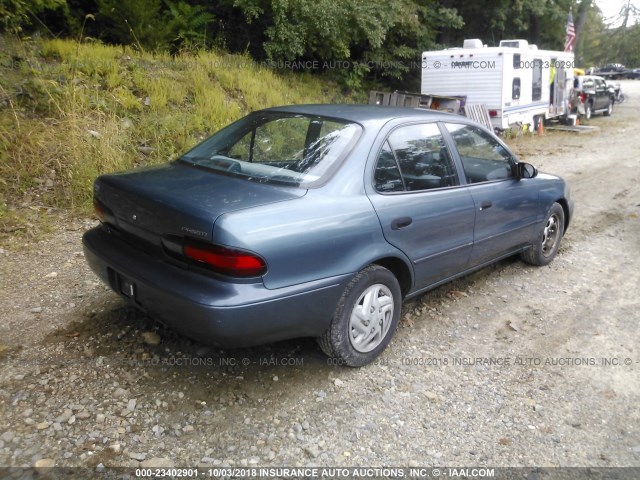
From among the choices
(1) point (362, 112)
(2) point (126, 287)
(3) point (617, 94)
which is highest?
(3) point (617, 94)

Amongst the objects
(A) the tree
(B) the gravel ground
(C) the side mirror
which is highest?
(A) the tree

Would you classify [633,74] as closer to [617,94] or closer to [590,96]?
[617,94]

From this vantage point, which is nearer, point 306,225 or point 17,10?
point 306,225

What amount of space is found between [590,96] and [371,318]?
1992cm

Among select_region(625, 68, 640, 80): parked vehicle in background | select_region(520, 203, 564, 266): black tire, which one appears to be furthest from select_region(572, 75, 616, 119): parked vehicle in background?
select_region(625, 68, 640, 80): parked vehicle in background

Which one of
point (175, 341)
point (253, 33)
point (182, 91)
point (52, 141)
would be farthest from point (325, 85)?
point (175, 341)

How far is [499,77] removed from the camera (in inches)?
532

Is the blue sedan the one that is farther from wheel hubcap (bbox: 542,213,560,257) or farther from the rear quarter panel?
wheel hubcap (bbox: 542,213,560,257)

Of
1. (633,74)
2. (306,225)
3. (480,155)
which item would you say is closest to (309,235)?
(306,225)

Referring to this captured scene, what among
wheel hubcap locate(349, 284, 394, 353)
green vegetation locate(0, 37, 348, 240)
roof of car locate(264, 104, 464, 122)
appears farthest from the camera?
green vegetation locate(0, 37, 348, 240)

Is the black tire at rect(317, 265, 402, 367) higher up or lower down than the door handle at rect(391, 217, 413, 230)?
lower down

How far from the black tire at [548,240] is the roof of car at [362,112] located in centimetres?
173

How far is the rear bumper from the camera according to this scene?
9.07 ft

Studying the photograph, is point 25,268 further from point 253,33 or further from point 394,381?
point 253,33
